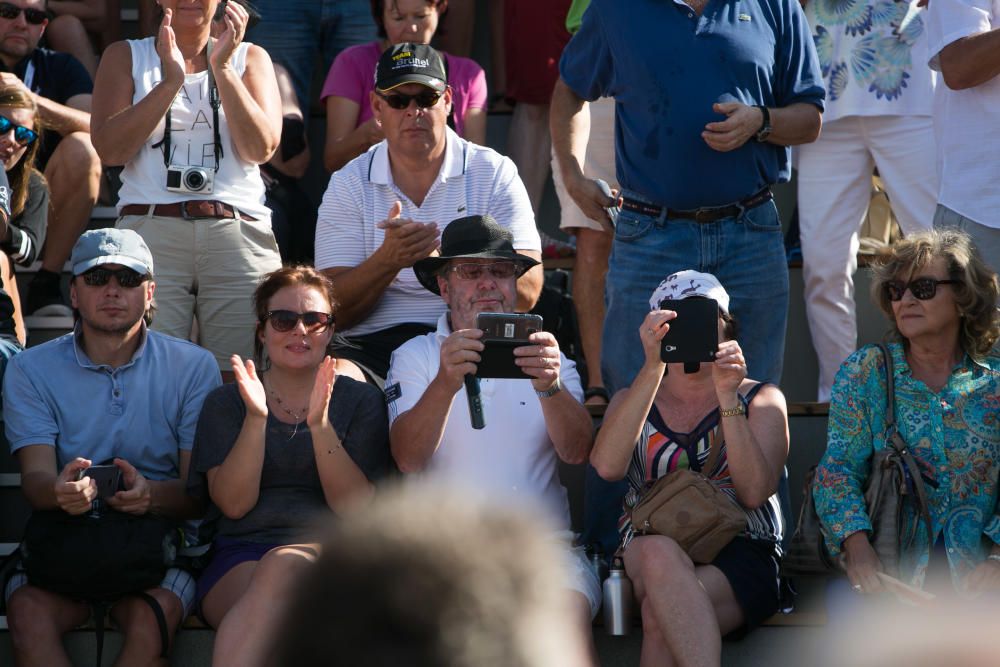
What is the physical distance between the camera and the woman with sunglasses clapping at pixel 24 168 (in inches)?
192

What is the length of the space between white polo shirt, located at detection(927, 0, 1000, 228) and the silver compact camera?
2.37 metres

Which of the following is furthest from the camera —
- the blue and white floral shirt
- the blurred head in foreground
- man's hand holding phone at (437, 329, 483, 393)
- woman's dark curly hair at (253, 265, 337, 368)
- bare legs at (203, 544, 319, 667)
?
the blue and white floral shirt

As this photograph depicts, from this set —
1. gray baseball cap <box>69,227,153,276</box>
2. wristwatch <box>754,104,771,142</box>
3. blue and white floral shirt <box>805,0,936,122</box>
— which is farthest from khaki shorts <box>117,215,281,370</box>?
blue and white floral shirt <box>805,0,936,122</box>

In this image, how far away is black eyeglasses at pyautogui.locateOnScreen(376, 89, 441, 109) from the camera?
4719 millimetres

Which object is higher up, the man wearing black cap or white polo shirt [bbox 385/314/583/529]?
the man wearing black cap

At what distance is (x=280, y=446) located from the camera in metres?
4.02

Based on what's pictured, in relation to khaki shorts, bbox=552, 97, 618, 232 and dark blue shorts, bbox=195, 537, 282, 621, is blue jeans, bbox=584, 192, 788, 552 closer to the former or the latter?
dark blue shorts, bbox=195, 537, 282, 621

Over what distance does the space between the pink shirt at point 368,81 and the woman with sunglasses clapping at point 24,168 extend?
1.24 metres

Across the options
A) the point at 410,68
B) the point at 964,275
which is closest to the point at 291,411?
the point at 410,68

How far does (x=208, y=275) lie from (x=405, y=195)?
0.72 metres

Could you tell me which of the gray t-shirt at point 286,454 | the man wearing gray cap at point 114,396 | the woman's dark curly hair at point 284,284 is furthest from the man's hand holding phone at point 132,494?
the woman's dark curly hair at point 284,284

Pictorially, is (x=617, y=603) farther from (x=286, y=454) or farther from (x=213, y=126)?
(x=213, y=126)

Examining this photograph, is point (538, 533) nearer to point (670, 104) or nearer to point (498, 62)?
point (670, 104)

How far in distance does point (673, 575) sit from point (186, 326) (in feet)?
6.44
